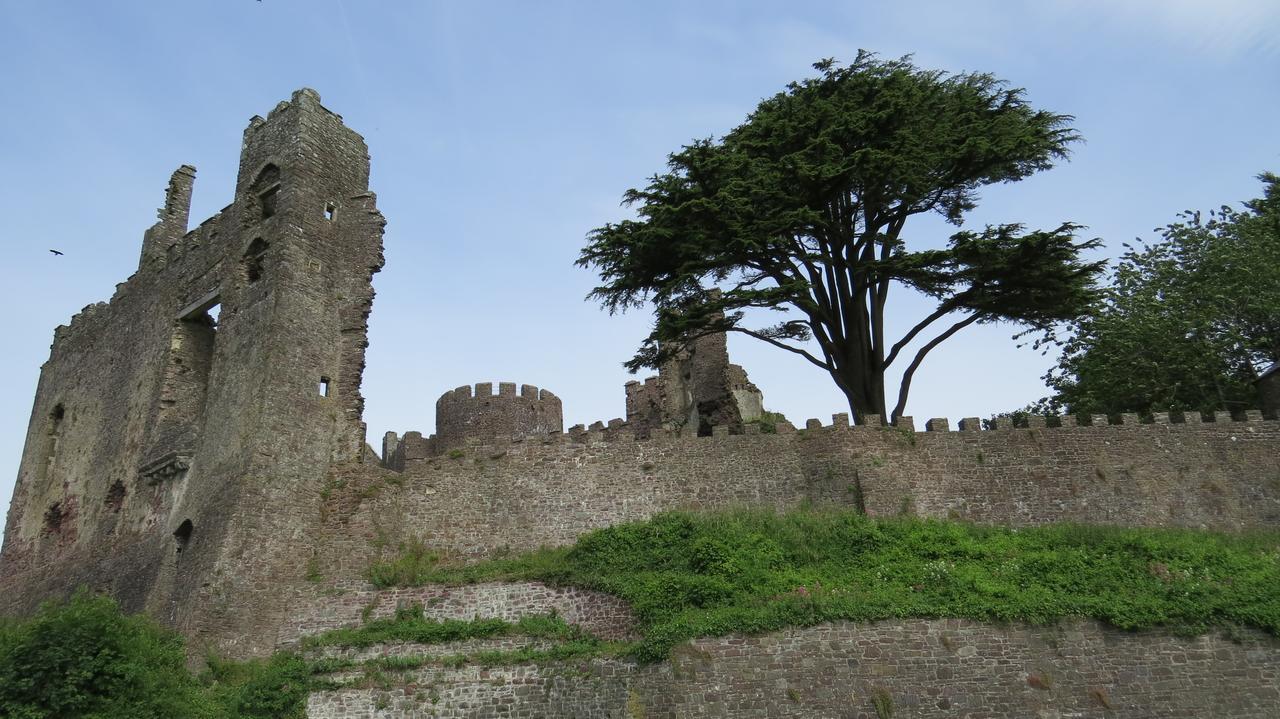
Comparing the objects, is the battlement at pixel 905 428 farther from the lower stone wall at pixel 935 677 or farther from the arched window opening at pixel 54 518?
the arched window opening at pixel 54 518

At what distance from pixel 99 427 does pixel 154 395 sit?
323 centimetres

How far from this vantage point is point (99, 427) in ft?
87.4

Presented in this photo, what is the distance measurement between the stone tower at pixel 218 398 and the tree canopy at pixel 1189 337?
1874 centimetres

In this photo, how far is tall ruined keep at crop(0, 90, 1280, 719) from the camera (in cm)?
1559

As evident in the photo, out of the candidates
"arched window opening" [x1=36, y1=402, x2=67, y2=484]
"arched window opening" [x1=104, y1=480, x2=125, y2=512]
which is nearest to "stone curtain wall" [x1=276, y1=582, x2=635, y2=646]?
"arched window opening" [x1=104, y1=480, x2=125, y2=512]

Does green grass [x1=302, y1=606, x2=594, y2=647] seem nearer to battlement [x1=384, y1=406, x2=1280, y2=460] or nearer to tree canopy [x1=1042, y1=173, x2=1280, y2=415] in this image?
battlement [x1=384, y1=406, x2=1280, y2=460]

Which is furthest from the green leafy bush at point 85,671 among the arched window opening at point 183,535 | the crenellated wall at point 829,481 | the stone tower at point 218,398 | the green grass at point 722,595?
the arched window opening at point 183,535

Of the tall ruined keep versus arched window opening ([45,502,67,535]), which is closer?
the tall ruined keep

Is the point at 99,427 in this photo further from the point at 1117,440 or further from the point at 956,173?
the point at 1117,440

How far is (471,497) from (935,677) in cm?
944

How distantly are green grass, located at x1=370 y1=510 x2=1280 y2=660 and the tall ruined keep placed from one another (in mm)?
305

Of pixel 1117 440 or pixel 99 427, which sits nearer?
pixel 1117 440

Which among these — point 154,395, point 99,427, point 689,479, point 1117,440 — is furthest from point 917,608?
point 99,427

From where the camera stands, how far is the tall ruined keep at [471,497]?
51.1ft
